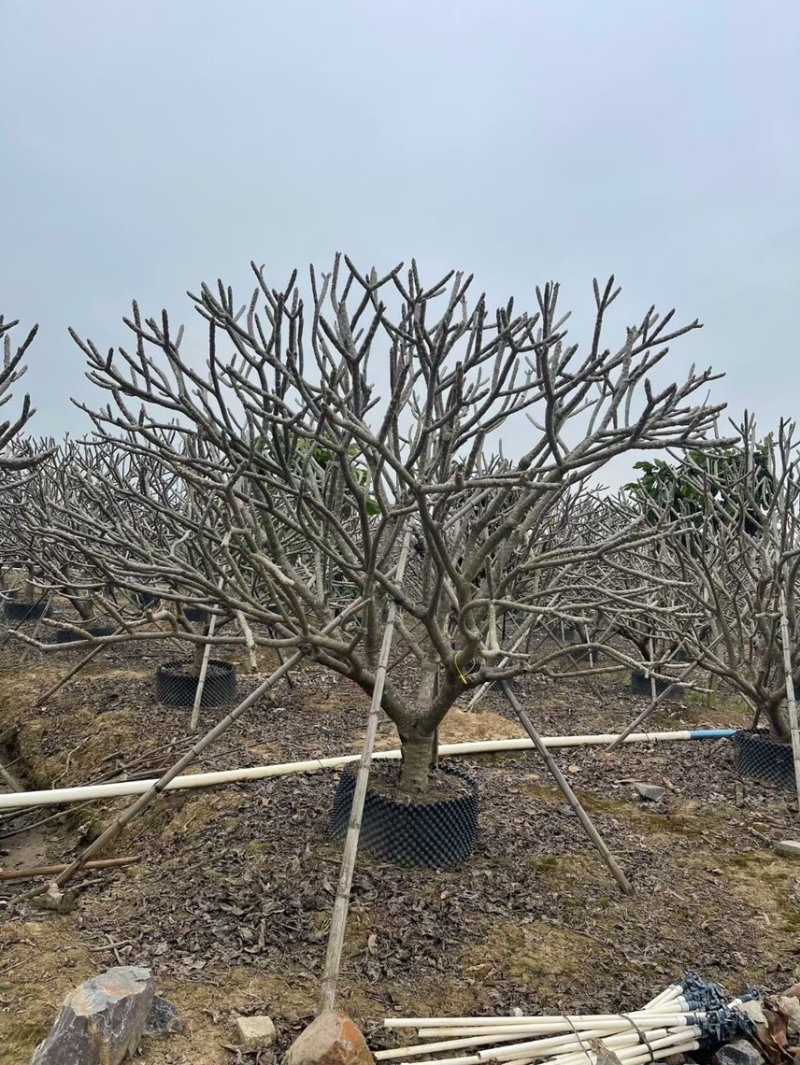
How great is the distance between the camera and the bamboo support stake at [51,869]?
3430 millimetres

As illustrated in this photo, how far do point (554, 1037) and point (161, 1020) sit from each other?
118 cm

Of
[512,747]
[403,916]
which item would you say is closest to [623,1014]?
[403,916]

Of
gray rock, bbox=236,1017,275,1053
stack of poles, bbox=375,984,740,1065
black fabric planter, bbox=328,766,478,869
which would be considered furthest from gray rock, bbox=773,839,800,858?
gray rock, bbox=236,1017,275,1053

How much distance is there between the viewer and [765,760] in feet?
16.7

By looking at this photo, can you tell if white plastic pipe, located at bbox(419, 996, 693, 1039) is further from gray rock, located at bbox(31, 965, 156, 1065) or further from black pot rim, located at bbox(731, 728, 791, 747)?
black pot rim, located at bbox(731, 728, 791, 747)

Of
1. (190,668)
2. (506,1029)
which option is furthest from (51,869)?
(190,668)

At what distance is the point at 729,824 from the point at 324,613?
274 cm

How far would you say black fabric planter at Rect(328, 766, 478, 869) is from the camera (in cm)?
333

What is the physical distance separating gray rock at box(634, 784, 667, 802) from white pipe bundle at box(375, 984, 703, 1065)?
2432 millimetres

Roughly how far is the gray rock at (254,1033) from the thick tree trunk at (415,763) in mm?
1451

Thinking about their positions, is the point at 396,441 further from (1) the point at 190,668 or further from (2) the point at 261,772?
(1) the point at 190,668

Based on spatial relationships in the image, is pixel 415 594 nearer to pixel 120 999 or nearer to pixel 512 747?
pixel 512 747

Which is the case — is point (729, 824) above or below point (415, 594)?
below

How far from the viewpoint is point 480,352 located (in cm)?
260
